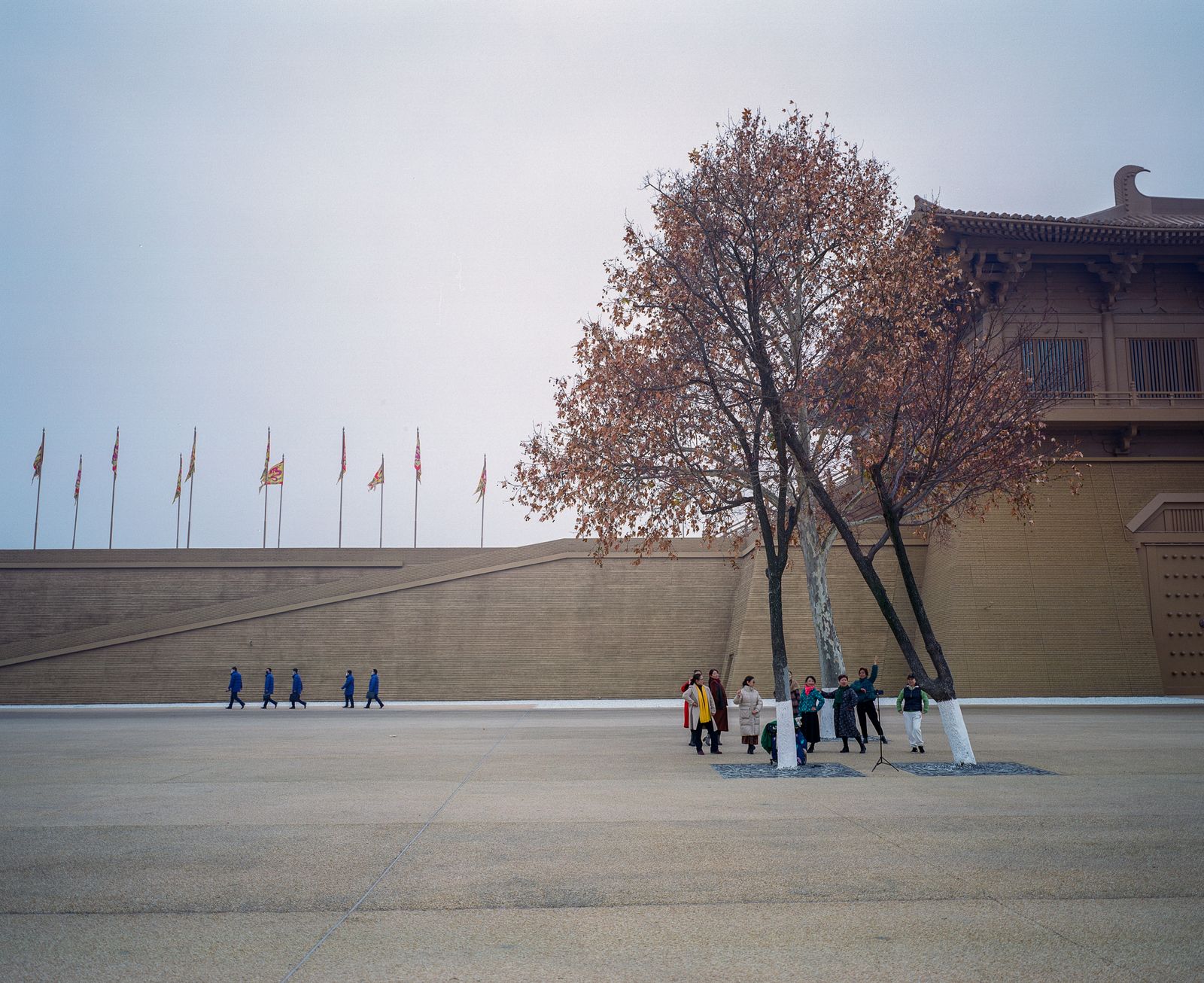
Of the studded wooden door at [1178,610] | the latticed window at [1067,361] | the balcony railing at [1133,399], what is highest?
the latticed window at [1067,361]

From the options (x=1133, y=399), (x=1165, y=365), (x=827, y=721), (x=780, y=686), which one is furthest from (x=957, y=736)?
(x=1165, y=365)

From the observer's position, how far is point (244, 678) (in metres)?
35.1

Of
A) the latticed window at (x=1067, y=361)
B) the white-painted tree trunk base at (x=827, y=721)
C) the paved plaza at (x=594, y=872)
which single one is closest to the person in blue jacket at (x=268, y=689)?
the paved plaza at (x=594, y=872)

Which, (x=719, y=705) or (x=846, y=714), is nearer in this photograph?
(x=846, y=714)

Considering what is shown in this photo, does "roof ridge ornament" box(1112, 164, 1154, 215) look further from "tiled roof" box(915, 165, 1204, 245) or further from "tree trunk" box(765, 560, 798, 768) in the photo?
"tree trunk" box(765, 560, 798, 768)

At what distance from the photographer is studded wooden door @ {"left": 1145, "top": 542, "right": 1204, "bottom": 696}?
95.1ft

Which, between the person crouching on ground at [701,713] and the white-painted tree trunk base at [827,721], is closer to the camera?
the person crouching on ground at [701,713]

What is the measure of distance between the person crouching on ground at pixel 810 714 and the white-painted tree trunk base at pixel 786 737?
2495 mm

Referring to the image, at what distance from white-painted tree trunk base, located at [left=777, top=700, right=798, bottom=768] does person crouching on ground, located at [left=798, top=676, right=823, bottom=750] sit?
250 centimetres

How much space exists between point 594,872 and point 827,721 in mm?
12296

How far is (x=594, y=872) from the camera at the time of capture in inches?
264

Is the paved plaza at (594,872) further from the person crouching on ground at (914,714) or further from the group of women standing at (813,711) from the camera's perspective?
the group of women standing at (813,711)

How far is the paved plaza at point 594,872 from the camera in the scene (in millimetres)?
4773

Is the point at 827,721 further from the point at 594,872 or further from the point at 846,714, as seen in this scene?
the point at 594,872
